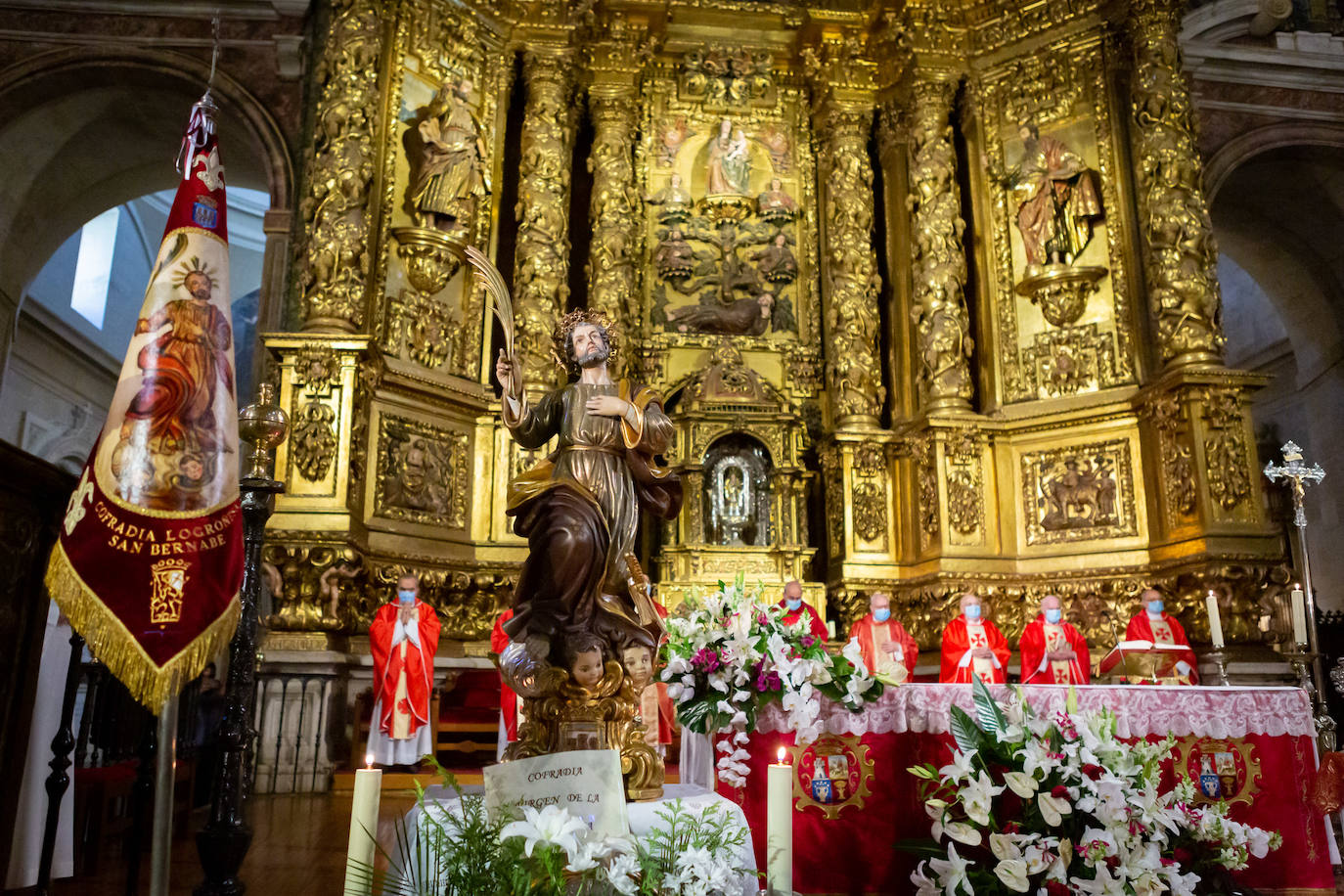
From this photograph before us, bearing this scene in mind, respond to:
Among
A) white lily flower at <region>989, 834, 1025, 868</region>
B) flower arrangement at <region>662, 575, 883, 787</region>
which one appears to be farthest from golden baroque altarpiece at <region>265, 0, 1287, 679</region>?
white lily flower at <region>989, 834, 1025, 868</region>

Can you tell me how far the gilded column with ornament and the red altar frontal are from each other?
780cm

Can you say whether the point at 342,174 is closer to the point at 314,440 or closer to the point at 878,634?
the point at 314,440

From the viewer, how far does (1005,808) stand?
347 centimetres

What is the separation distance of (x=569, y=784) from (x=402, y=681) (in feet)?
21.8

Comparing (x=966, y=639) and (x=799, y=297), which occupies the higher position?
(x=799, y=297)

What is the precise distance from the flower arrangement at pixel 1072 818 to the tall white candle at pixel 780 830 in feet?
1.86

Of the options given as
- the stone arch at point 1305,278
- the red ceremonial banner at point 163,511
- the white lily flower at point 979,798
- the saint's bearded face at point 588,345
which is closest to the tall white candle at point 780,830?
the white lily flower at point 979,798

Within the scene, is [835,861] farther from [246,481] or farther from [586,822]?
[246,481]

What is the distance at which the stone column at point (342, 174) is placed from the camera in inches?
402

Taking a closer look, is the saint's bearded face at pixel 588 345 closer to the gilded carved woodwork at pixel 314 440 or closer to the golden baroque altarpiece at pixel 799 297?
the golden baroque altarpiece at pixel 799 297

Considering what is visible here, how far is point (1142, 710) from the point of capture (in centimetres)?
494

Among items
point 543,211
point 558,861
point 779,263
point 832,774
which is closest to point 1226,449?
point 779,263

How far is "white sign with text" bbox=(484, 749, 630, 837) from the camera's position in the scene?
8.20 feet

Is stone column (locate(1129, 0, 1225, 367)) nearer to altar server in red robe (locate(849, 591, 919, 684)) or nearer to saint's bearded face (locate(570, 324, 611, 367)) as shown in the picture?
altar server in red robe (locate(849, 591, 919, 684))
